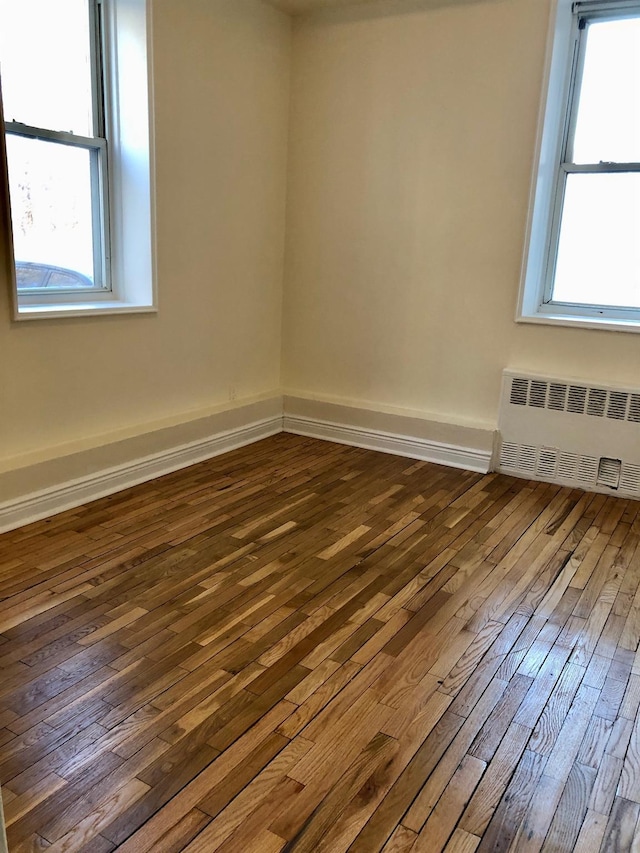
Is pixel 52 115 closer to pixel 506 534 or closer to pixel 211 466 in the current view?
pixel 211 466

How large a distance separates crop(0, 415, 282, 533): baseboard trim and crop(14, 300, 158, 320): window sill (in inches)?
31.9

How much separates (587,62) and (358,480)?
9.02 feet

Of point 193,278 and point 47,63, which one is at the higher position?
point 47,63

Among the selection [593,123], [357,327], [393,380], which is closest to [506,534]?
[393,380]

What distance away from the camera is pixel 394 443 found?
4688 millimetres

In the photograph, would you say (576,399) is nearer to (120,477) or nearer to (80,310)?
(120,477)

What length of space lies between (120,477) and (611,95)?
3.51 m

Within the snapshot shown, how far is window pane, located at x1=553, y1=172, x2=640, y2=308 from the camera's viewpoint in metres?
4.09

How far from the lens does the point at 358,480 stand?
410cm

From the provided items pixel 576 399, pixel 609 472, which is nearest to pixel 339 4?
pixel 576 399

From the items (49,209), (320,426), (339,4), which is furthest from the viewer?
(320,426)

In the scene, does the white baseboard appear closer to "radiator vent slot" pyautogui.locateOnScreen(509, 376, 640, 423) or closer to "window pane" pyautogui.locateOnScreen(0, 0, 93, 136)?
"radiator vent slot" pyautogui.locateOnScreen(509, 376, 640, 423)

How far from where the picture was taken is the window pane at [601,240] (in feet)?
13.4

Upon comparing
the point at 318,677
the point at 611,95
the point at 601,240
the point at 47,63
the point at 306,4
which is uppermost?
the point at 306,4
